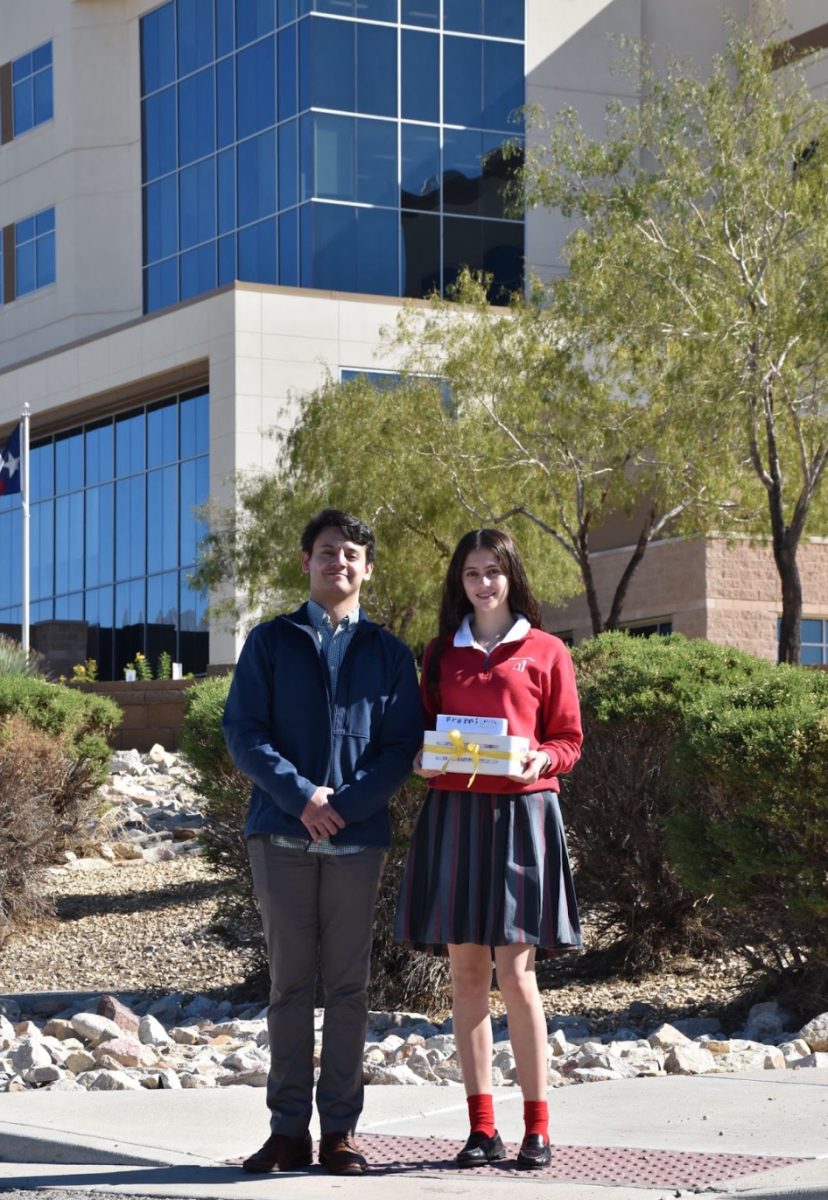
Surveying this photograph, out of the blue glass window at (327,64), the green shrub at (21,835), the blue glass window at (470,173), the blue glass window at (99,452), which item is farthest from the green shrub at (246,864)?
the blue glass window at (99,452)

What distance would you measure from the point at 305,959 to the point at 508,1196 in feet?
3.34

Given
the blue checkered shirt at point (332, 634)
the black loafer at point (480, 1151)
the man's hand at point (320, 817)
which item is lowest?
the black loafer at point (480, 1151)

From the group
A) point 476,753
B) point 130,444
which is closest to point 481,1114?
point 476,753

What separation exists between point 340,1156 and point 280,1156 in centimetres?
20

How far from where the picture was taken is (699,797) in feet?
29.2

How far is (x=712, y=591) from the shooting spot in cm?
3328

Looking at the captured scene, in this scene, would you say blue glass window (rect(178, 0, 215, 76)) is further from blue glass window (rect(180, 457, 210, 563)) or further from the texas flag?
the texas flag

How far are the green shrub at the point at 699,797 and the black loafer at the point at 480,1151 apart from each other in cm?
282

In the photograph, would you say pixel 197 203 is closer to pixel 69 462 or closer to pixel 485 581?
pixel 69 462

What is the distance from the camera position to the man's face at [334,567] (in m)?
6.14

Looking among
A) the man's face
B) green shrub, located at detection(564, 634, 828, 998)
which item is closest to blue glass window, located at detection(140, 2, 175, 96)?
green shrub, located at detection(564, 634, 828, 998)

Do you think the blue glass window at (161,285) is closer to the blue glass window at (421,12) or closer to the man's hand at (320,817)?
the blue glass window at (421,12)

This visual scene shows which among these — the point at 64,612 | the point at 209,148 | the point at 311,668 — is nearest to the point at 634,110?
the point at 311,668

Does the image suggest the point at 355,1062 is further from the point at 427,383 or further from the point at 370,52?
the point at 370,52
